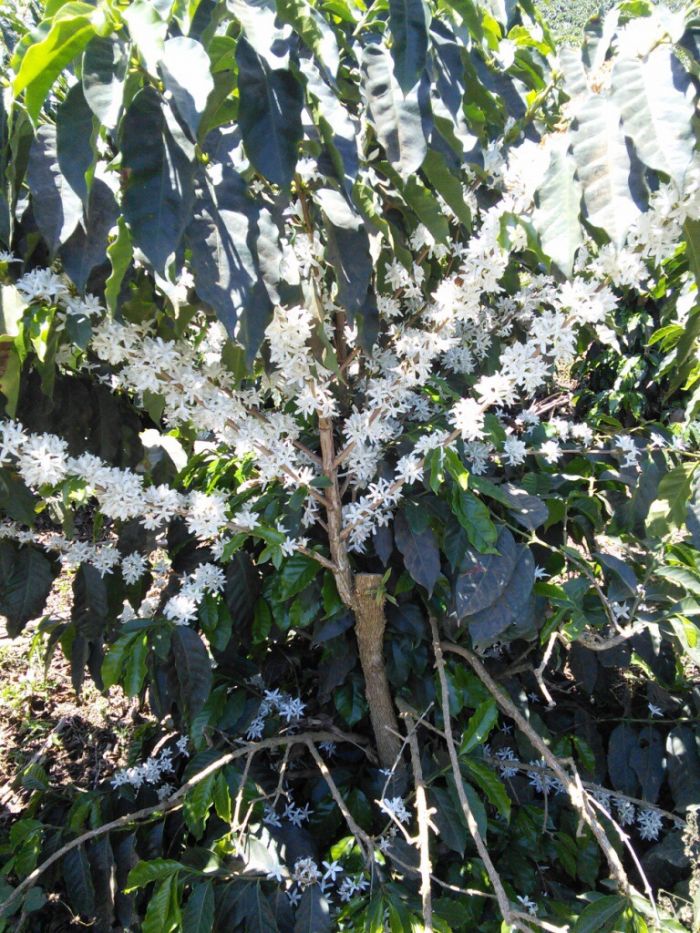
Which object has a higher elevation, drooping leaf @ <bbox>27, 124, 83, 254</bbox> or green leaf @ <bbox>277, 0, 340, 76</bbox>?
green leaf @ <bbox>277, 0, 340, 76</bbox>

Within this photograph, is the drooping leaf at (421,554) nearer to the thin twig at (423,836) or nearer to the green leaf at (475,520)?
the green leaf at (475,520)

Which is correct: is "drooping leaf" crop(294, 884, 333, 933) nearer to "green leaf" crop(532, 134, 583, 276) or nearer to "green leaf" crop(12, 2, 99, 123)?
"green leaf" crop(532, 134, 583, 276)

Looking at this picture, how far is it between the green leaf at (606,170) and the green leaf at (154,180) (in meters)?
0.45

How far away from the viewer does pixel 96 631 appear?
1448 mm

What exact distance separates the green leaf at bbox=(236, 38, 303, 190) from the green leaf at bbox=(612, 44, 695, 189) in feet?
1.20

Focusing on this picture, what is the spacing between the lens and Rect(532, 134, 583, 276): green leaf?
865 mm

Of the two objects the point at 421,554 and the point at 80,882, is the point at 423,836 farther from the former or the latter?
the point at 80,882

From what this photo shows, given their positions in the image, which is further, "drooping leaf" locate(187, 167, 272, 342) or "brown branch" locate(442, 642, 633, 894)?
"brown branch" locate(442, 642, 633, 894)

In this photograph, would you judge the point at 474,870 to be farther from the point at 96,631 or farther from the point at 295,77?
the point at 295,77

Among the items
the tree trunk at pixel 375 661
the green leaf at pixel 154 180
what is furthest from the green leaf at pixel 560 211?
the tree trunk at pixel 375 661

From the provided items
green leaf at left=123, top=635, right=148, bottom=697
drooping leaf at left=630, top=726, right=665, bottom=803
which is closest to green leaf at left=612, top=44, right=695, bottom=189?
green leaf at left=123, top=635, right=148, bottom=697

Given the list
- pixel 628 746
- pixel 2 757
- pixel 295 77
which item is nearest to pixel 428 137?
pixel 295 77


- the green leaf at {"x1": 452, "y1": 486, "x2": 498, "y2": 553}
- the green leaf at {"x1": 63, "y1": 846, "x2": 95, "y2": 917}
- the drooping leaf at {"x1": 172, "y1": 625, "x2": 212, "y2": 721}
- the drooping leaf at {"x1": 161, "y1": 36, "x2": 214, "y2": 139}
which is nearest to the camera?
the drooping leaf at {"x1": 161, "y1": 36, "x2": 214, "y2": 139}

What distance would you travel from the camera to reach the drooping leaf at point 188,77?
60cm
